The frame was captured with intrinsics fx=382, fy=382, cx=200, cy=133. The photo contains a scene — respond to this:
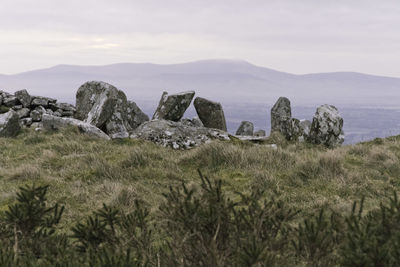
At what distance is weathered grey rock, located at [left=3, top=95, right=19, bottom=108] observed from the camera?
59.7 feet

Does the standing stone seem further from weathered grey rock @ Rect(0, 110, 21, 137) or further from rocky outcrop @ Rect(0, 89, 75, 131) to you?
weathered grey rock @ Rect(0, 110, 21, 137)

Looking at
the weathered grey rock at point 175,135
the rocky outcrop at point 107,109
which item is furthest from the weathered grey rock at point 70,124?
the weathered grey rock at point 175,135

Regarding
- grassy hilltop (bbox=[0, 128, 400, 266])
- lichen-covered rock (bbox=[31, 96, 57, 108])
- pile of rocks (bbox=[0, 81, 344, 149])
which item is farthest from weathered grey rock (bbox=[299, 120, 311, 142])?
lichen-covered rock (bbox=[31, 96, 57, 108])

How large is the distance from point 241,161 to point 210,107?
749cm

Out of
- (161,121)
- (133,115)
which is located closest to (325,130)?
(161,121)

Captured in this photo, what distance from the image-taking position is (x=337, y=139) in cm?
1448

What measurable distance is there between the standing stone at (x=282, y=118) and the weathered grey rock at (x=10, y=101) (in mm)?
12312

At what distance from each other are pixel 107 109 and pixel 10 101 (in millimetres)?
6995

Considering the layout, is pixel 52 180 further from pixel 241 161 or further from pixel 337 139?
pixel 337 139

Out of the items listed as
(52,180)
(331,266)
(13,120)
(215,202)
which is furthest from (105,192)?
(13,120)

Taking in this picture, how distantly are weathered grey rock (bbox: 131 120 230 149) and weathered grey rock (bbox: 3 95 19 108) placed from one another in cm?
902

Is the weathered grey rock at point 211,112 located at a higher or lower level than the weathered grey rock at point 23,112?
higher

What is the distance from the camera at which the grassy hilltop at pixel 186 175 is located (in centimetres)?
666

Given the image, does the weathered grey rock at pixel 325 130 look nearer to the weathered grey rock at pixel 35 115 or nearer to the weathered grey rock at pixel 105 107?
the weathered grey rock at pixel 105 107
